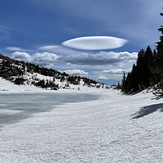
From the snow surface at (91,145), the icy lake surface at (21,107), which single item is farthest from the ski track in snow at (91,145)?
the icy lake surface at (21,107)

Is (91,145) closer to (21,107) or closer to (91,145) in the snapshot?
(91,145)

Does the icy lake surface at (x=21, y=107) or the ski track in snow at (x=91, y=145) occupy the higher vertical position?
the ski track in snow at (x=91, y=145)

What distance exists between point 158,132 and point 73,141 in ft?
13.8

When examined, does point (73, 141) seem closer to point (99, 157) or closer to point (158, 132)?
point (99, 157)

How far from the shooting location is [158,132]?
33.1 ft

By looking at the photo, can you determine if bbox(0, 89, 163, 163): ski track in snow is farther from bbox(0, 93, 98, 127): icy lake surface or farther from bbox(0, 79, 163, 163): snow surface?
bbox(0, 93, 98, 127): icy lake surface

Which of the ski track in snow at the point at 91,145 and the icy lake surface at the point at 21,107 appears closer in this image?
the ski track in snow at the point at 91,145

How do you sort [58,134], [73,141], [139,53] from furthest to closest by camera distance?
1. [139,53]
2. [58,134]
3. [73,141]

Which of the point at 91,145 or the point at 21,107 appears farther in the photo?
the point at 21,107

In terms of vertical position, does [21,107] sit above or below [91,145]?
below

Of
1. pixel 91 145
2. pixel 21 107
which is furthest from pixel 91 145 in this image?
pixel 21 107

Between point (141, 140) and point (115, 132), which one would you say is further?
point (115, 132)

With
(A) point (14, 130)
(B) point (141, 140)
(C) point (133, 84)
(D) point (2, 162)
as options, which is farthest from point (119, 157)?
(C) point (133, 84)

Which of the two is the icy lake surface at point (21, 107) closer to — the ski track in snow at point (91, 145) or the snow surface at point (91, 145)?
the snow surface at point (91, 145)
